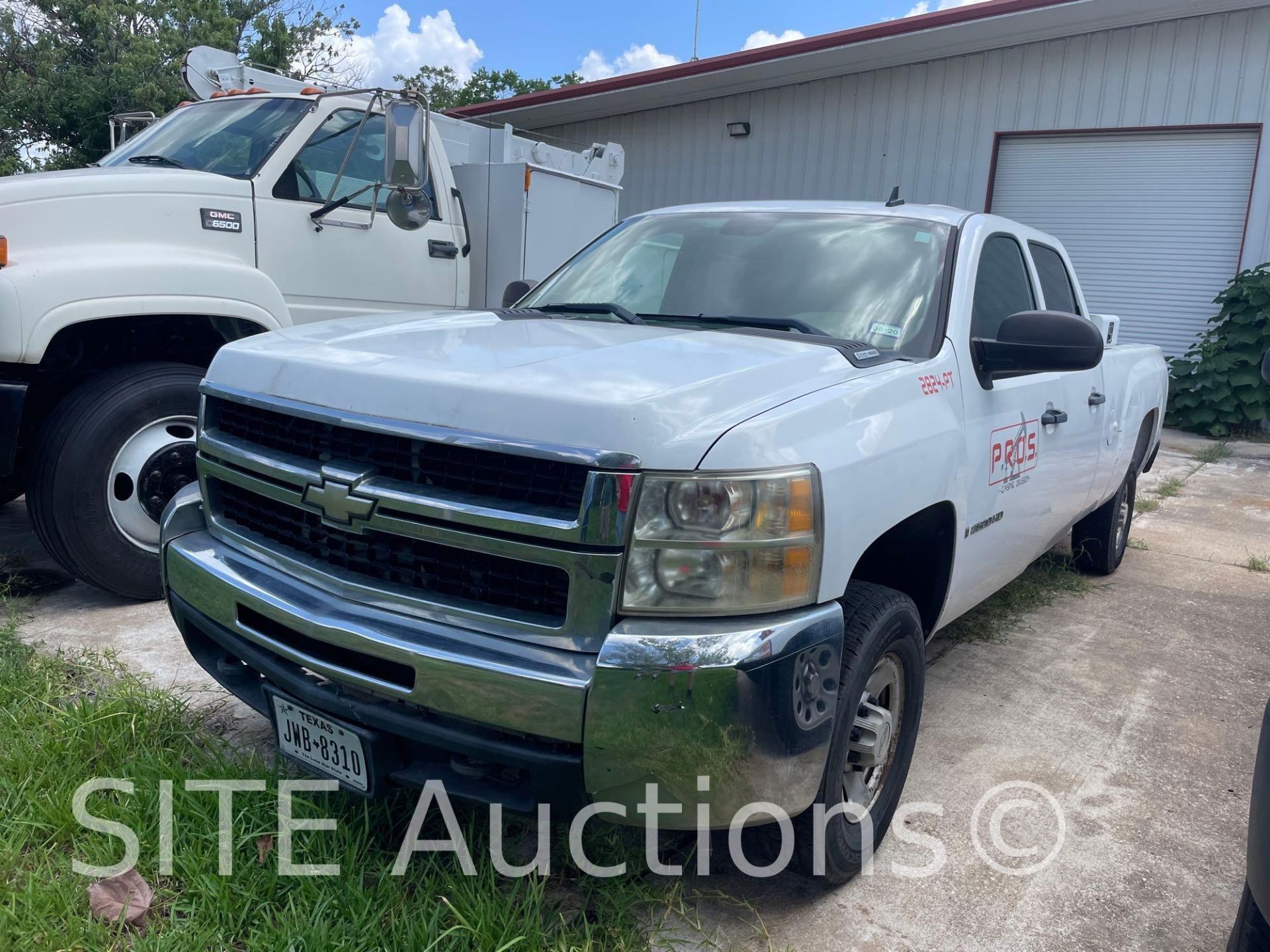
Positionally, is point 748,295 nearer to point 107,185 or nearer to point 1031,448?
point 1031,448

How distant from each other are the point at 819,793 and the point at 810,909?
0.38 m

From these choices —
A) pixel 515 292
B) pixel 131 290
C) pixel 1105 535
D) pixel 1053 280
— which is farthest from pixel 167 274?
pixel 1105 535

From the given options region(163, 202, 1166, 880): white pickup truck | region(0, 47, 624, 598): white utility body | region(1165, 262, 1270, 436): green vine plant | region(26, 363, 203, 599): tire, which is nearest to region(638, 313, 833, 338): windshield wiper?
region(163, 202, 1166, 880): white pickup truck

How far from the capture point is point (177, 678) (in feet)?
11.8

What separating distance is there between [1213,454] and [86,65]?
2042 centimetres

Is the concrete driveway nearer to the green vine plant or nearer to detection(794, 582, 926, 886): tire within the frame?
detection(794, 582, 926, 886): tire

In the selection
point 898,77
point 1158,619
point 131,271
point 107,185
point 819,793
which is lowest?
point 1158,619

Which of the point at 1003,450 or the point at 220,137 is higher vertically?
the point at 220,137

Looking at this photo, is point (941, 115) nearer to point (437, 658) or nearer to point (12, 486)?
point (12, 486)

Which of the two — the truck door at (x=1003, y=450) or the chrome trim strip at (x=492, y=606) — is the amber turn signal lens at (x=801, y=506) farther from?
the truck door at (x=1003, y=450)

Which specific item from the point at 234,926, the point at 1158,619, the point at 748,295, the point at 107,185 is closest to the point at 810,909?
the point at 234,926

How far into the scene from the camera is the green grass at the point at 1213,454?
392 inches

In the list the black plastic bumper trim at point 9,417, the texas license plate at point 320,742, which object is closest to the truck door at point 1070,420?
the texas license plate at point 320,742

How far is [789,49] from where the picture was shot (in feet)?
41.6
